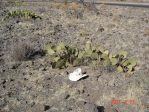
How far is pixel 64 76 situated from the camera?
910 cm

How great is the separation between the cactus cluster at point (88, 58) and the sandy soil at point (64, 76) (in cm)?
20

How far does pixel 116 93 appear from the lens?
8.13 meters

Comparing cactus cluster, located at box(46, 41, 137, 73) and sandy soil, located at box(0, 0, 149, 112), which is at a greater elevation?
cactus cluster, located at box(46, 41, 137, 73)

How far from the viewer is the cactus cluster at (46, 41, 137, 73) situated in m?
9.40

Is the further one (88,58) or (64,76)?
(88,58)

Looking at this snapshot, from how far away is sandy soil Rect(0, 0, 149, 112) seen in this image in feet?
24.9

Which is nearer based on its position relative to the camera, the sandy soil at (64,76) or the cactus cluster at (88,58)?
the sandy soil at (64,76)

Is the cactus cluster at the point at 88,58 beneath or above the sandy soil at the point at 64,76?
above

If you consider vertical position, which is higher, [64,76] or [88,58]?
[88,58]

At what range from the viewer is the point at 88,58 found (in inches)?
387

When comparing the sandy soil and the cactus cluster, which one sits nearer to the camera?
the sandy soil

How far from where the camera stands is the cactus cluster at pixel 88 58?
30.8ft

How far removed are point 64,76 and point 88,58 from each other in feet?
3.71

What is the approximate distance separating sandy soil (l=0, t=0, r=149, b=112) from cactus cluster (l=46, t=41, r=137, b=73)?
0.66ft
